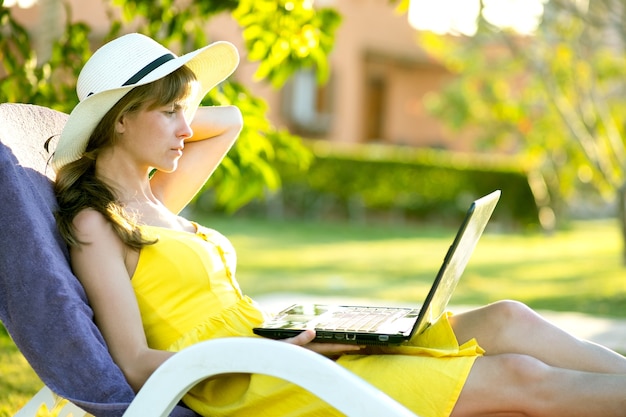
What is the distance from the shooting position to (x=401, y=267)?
1228cm

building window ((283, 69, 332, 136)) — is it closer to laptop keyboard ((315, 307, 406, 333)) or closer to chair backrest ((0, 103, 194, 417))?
laptop keyboard ((315, 307, 406, 333))

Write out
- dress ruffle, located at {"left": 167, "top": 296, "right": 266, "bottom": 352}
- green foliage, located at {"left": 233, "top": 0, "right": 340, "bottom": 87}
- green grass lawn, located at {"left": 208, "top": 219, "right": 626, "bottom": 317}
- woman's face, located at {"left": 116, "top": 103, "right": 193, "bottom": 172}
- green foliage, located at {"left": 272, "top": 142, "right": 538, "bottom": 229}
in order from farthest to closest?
green foliage, located at {"left": 272, "top": 142, "right": 538, "bottom": 229} → green grass lawn, located at {"left": 208, "top": 219, "right": 626, "bottom": 317} → green foliage, located at {"left": 233, "top": 0, "right": 340, "bottom": 87} → woman's face, located at {"left": 116, "top": 103, "right": 193, "bottom": 172} → dress ruffle, located at {"left": 167, "top": 296, "right": 266, "bottom": 352}

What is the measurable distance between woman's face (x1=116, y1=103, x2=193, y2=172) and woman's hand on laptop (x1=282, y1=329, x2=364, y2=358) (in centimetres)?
68

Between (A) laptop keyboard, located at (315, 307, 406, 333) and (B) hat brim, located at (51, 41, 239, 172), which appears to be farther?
(B) hat brim, located at (51, 41, 239, 172)

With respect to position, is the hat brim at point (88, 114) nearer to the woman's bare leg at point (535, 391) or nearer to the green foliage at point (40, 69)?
the woman's bare leg at point (535, 391)

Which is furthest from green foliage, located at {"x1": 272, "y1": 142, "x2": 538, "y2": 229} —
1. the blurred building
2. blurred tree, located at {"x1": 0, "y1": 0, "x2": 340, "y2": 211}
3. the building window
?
blurred tree, located at {"x1": 0, "y1": 0, "x2": 340, "y2": 211}

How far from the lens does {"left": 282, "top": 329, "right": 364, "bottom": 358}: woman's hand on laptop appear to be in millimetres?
2584

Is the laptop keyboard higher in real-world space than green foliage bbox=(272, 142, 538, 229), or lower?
higher

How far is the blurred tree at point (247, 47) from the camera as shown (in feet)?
15.6

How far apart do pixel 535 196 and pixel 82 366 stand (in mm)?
18179

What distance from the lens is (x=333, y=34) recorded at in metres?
5.05

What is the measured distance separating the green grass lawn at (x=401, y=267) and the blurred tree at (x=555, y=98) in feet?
3.79

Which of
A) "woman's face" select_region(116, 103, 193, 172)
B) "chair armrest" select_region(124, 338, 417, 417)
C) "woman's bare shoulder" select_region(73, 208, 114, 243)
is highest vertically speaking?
"woman's face" select_region(116, 103, 193, 172)

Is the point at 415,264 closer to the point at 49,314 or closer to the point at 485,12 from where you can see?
the point at 485,12
